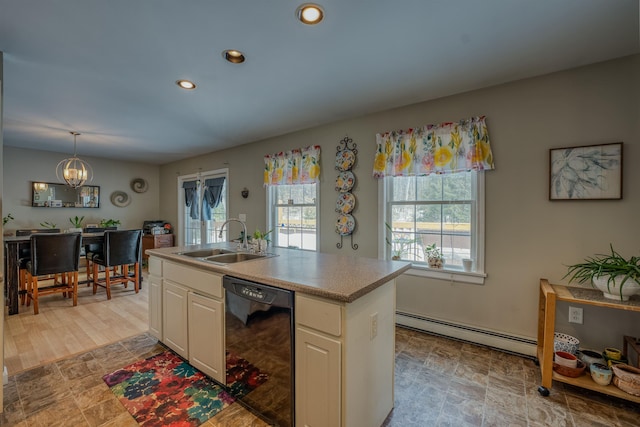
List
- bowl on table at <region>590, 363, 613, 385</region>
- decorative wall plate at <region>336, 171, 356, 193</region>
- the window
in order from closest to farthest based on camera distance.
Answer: bowl on table at <region>590, 363, 613, 385</region>, decorative wall plate at <region>336, 171, 356, 193</region>, the window

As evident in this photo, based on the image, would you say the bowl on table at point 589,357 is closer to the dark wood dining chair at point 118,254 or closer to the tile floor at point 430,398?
the tile floor at point 430,398

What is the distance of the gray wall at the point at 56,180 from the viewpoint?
5.02 m

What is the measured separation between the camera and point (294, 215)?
4.12 metres

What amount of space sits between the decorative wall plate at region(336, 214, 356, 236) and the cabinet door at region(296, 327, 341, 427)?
6.79ft

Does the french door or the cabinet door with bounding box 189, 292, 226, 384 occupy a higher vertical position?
the french door

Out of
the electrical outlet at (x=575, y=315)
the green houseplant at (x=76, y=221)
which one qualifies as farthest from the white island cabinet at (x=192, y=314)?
the green houseplant at (x=76, y=221)

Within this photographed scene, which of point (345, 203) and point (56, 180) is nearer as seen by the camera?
point (345, 203)

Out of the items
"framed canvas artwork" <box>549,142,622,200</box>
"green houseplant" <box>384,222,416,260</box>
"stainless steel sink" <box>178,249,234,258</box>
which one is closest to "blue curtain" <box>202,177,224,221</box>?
"stainless steel sink" <box>178,249,234,258</box>

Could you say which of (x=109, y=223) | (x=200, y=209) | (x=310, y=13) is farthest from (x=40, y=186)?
(x=310, y=13)

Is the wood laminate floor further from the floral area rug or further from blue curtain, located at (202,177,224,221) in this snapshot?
blue curtain, located at (202,177,224,221)

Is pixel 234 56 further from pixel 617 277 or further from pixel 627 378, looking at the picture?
pixel 627 378

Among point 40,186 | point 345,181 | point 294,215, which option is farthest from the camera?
point 40,186

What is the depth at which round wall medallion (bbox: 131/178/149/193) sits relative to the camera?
21.1 ft

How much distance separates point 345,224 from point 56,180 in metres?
5.86
